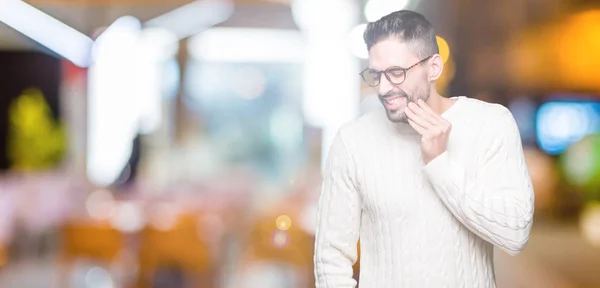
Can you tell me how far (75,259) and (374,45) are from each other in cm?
340

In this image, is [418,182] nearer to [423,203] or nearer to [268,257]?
[423,203]

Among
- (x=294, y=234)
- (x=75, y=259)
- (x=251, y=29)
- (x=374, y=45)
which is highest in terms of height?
(x=251, y=29)

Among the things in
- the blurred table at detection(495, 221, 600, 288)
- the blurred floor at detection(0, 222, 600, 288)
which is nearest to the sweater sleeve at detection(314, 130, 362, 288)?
the blurred floor at detection(0, 222, 600, 288)

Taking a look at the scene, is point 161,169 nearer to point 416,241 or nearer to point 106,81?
point 106,81

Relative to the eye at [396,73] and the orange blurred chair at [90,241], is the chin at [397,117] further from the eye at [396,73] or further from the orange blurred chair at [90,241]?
the orange blurred chair at [90,241]

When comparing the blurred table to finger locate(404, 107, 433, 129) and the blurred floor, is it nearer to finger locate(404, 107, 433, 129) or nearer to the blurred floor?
the blurred floor

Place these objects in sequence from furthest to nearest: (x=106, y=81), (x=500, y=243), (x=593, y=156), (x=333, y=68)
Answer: (x=593, y=156), (x=106, y=81), (x=333, y=68), (x=500, y=243)

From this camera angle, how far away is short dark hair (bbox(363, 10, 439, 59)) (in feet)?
3.06

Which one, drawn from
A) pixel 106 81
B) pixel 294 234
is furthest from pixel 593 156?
pixel 294 234

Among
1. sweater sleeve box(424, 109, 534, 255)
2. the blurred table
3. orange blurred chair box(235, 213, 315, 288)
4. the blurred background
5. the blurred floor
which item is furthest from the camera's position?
the blurred table

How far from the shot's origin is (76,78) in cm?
682

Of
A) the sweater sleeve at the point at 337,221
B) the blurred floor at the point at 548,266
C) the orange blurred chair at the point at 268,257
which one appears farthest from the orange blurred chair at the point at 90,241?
the sweater sleeve at the point at 337,221

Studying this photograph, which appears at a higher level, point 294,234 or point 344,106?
point 344,106

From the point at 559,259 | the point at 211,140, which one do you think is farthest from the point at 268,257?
the point at 559,259
